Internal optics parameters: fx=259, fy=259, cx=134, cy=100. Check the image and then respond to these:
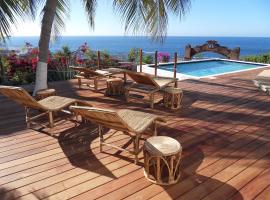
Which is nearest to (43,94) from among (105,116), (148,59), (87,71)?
(87,71)

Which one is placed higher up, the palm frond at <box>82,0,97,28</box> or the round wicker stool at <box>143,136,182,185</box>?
the palm frond at <box>82,0,97,28</box>

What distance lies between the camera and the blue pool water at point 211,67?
12414 mm

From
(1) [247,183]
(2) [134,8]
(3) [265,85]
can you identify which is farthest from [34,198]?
(3) [265,85]

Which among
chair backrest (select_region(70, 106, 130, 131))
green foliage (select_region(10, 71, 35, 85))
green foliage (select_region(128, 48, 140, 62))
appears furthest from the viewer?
green foliage (select_region(128, 48, 140, 62))

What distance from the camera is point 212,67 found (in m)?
13.4

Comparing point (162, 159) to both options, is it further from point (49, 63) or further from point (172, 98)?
point (49, 63)

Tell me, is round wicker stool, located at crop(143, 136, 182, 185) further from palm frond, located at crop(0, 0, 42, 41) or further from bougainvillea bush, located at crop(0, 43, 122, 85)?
bougainvillea bush, located at crop(0, 43, 122, 85)

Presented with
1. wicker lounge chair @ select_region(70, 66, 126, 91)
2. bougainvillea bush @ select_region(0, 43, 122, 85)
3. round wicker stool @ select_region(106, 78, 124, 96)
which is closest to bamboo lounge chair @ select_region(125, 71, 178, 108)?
round wicker stool @ select_region(106, 78, 124, 96)

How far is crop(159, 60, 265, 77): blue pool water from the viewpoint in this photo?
40.7 feet

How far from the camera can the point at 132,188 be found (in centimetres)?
262

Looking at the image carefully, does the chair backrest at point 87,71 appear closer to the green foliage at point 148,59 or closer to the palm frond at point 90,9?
the palm frond at point 90,9

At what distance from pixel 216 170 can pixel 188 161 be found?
1.13ft

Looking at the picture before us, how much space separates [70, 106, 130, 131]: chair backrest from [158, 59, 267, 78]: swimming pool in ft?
29.8

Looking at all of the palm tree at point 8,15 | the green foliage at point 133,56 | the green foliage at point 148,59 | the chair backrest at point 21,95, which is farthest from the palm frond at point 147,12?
the green foliage at point 148,59
